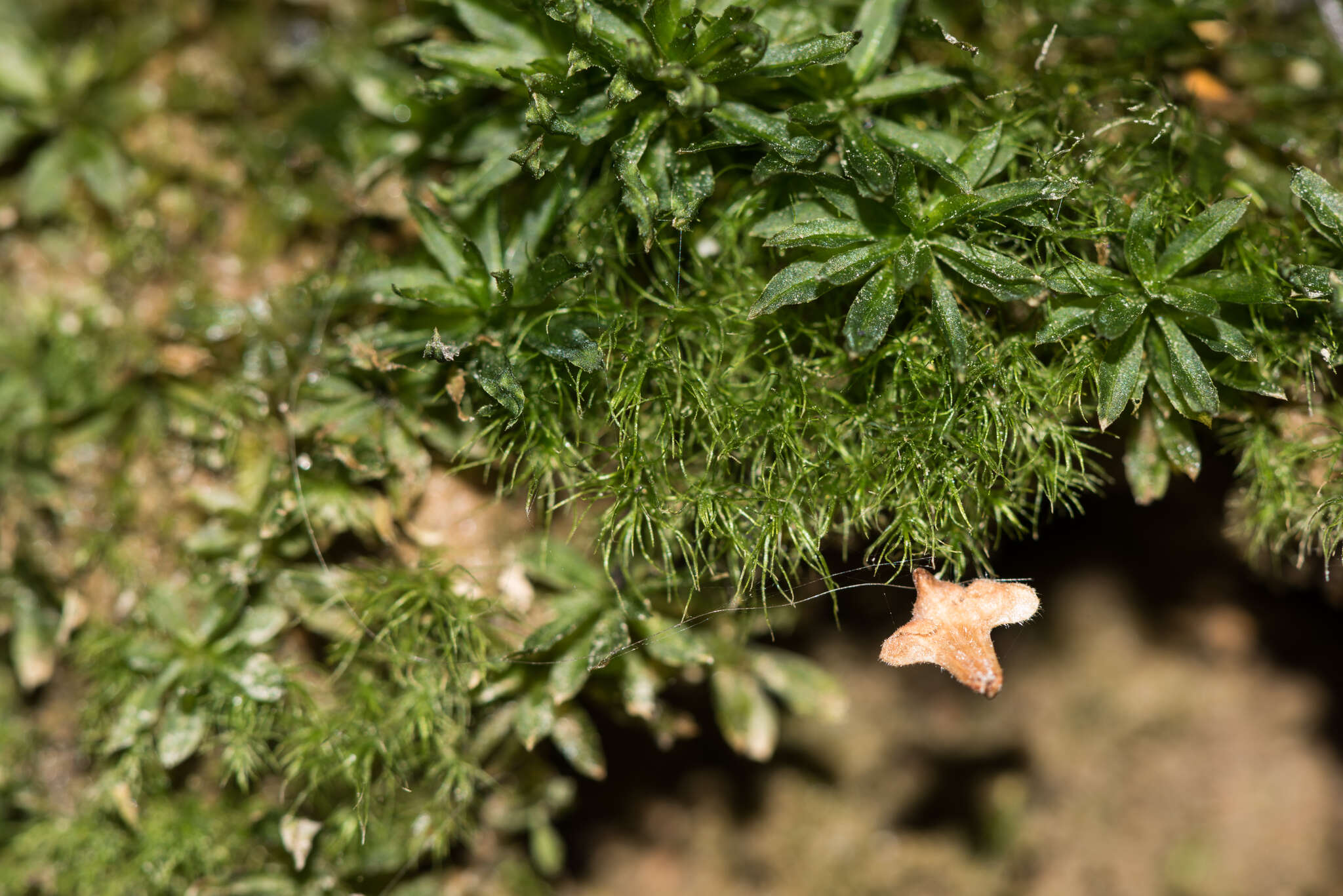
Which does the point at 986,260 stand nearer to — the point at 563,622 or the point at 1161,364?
the point at 1161,364

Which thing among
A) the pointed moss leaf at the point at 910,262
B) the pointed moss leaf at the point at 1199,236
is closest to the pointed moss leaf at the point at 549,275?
the pointed moss leaf at the point at 910,262

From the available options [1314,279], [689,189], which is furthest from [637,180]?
[1314,279]

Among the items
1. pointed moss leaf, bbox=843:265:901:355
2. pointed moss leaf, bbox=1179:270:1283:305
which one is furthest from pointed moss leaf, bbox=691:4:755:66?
pointed moss leaf, bbox=1179:270:1283:305

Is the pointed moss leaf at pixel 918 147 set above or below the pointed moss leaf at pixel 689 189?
above

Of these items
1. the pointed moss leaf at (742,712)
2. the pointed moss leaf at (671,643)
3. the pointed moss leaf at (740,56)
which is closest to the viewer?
the pointed moss leaf at (740,56)

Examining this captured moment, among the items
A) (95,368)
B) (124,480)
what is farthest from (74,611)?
(95,368)

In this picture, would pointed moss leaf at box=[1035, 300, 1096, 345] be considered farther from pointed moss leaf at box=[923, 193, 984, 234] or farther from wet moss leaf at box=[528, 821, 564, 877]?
wet moss leaf at box=[528, 821, 564, 877]

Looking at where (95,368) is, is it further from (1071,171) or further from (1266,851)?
(1266,851)

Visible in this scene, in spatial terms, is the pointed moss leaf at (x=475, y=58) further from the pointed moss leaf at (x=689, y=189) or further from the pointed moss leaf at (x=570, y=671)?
the pointed moss leaf at (x=570, y=671)
